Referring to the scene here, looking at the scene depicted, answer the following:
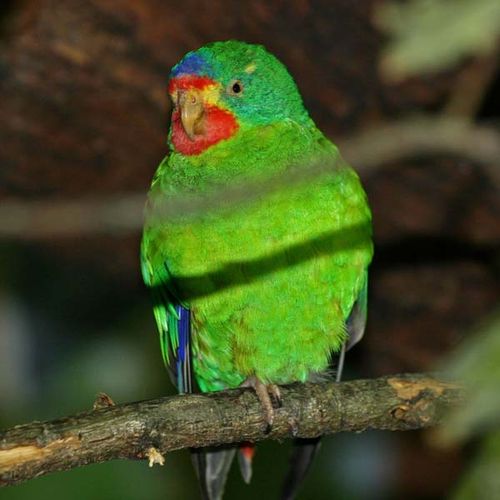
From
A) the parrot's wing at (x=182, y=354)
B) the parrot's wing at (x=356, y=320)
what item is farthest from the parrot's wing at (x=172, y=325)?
the parrot's wing at (x=356, y=320)

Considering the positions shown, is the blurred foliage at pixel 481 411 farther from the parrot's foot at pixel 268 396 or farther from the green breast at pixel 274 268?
the green breast at pixel 274 268

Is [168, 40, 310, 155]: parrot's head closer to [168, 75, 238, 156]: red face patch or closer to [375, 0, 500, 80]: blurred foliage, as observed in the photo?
[168, 75, 238, 156]: red face patch

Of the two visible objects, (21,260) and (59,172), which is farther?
(21,260)

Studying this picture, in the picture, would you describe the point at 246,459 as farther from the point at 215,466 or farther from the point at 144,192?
the point at 144,192

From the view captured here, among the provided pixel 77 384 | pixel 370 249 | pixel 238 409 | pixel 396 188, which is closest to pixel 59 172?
pixel 77 384

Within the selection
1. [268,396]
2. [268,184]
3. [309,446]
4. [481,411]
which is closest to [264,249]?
[268,396]

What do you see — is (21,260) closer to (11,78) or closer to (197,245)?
(11,78)

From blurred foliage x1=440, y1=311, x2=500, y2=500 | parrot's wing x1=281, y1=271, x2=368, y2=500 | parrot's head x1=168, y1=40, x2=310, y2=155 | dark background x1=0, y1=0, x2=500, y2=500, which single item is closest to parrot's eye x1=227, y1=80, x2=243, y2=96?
parrot's head x1=168, y1=40, x2=310, y2=155
